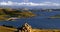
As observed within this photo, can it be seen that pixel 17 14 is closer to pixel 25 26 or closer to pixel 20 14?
pixel 20 14

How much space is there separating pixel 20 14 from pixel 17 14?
4.94 feet

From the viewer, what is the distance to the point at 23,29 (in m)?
7.52

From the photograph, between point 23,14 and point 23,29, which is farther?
point 23,14

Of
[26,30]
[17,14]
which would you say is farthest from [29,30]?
[17,14]

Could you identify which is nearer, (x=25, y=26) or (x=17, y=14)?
(x=25, y=26)

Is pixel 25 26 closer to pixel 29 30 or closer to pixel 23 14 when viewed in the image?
pixel 29 30

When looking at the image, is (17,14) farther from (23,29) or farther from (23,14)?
(23,29)

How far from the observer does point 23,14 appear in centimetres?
7456

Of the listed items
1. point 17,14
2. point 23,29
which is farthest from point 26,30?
point 17,14

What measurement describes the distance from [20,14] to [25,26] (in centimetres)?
Result: 6690

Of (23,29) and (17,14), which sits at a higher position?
(17,14)

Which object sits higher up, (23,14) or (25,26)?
(23,14)

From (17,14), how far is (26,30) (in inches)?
2592

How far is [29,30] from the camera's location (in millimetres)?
7566
